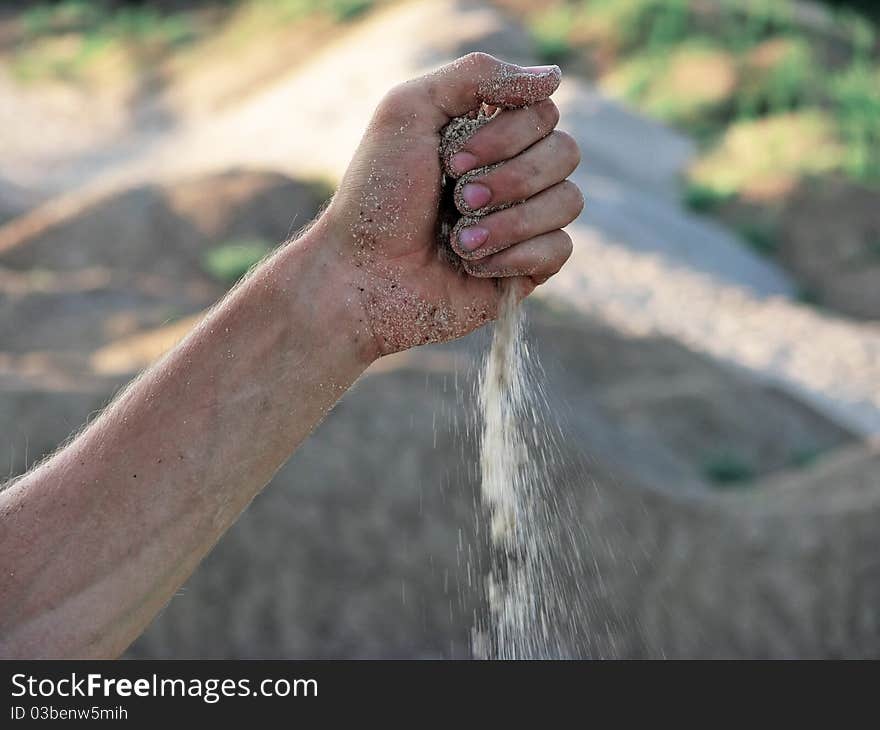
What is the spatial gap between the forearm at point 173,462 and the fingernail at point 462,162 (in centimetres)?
22

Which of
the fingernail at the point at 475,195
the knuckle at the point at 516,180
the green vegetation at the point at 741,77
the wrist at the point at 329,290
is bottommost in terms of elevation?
the wrist at the point at 329,290

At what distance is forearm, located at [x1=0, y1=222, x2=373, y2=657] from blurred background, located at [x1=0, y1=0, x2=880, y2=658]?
50 cm

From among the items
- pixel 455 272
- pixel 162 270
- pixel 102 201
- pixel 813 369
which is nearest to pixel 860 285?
pixel 813 369

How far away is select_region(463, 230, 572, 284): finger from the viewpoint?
188 centimetres

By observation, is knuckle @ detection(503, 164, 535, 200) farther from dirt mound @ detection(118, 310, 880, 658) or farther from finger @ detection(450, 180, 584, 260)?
dirt mound @ detection(118, 310, 880, 658)

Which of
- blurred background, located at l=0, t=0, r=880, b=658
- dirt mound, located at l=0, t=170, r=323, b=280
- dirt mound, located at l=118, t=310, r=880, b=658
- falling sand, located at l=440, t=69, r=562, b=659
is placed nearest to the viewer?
falling sand, located at l=440, t=69, r=562, b=659

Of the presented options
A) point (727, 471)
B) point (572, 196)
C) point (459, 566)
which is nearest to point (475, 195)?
point (572, 196)

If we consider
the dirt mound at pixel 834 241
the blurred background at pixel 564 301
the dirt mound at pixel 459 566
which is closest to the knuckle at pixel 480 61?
the blurred background at pixel 564 301

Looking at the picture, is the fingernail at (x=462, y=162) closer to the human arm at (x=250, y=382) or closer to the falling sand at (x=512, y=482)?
the human arm at (x=250, y=382)

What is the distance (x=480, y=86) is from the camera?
187 cm

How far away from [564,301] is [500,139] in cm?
723

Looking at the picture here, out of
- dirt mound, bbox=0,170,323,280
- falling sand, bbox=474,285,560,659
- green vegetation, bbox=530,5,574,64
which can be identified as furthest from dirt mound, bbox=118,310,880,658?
green vegetation, bbox=530,5,574,64

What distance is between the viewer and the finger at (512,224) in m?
1.85
